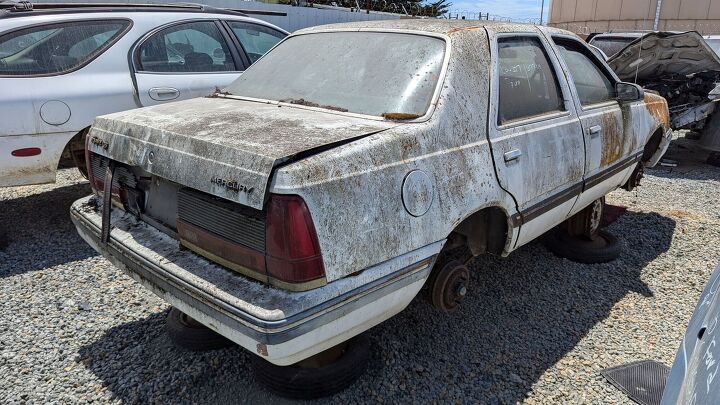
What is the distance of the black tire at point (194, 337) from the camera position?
9.26 ft

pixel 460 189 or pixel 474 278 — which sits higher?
pixel 460 189

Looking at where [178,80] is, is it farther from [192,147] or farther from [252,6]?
[252,6]

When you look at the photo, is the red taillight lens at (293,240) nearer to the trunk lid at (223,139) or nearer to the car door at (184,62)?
the trunk lid at (223,139)

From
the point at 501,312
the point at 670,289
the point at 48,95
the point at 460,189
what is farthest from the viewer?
the point at 48,95

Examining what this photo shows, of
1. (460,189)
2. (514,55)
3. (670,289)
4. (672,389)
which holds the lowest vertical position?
(670,289)

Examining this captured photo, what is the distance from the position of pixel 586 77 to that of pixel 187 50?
11.3 ft

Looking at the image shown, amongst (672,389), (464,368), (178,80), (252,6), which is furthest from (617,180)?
(252,6)

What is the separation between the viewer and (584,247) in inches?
163

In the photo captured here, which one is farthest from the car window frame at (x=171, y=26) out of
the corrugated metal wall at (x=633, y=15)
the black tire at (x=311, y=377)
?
the corrugated metal wall at (x=633, y=15)

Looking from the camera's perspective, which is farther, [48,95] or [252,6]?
[252,6]

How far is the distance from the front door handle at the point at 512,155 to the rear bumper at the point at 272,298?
0.68 m

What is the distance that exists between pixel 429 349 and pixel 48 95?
338 cm

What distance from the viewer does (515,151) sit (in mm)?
2762

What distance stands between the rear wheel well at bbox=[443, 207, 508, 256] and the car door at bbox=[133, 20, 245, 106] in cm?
298
